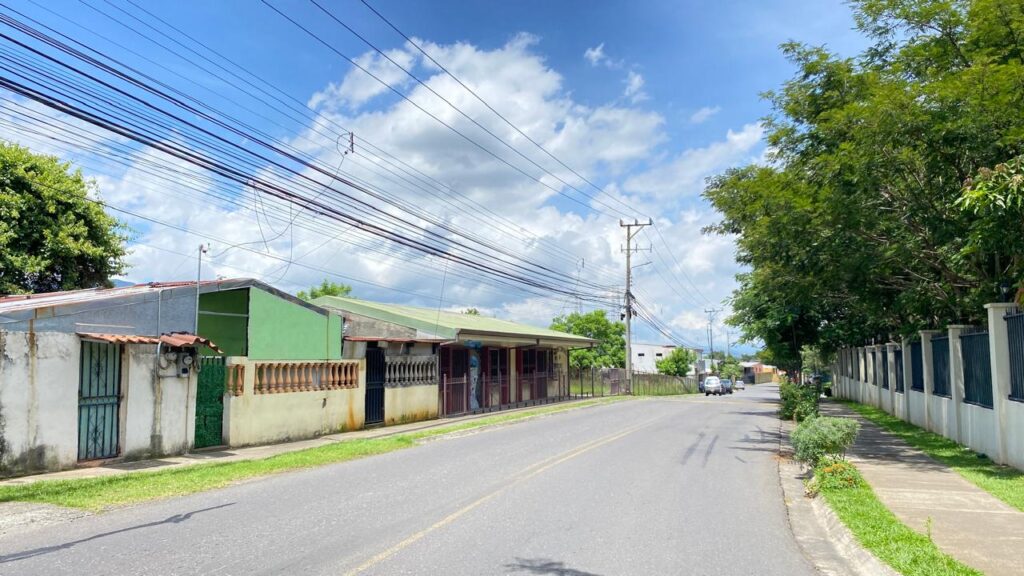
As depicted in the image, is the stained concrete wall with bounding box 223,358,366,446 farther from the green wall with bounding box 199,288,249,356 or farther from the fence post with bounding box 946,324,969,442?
the fence post with bounding box 946,324,969,442

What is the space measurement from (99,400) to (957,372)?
634 inches

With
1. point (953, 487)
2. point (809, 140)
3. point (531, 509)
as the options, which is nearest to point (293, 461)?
point (531, 509)

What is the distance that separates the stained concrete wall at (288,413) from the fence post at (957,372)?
46.6 ft

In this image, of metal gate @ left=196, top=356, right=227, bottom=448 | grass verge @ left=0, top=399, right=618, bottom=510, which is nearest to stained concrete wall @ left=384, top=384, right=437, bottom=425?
grass verge @ left=0, top=399, right=618, bottom=510

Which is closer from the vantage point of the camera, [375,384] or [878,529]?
[878,529]

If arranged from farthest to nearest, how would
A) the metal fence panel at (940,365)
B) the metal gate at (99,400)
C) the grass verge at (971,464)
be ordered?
1. the metal fence panel at (940,365)
2. the metal gate at (99,400)
3. the grass verge at (971,464)

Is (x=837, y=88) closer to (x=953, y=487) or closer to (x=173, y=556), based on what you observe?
(x=953, y=487)

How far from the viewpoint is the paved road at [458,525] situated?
6191 millimetres

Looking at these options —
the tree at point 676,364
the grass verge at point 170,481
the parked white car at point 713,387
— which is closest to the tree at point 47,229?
the grass verge at point 170,481

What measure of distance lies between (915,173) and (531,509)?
391 inches

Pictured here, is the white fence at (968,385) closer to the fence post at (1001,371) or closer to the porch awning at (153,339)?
the fence post at (1001,371)

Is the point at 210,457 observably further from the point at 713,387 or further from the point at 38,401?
the point at 713,387

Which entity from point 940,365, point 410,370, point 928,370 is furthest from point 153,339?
point 928,370

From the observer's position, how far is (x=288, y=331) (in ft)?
57.0
